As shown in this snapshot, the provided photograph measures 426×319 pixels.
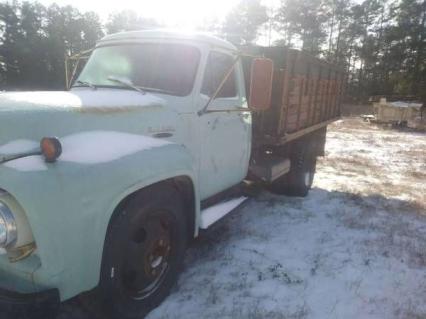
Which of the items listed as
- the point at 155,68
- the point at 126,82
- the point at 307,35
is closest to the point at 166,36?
the point at 155,68

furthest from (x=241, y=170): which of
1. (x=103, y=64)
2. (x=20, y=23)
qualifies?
(x=20, y=23)

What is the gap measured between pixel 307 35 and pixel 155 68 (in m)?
48.9

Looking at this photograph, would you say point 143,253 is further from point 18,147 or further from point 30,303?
point 18,147

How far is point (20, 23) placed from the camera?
47281 millimetres

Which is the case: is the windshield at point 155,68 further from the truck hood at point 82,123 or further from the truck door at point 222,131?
the truck hood at point 82,123

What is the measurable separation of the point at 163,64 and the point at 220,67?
67 cm

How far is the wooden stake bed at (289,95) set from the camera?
5035 millimetres

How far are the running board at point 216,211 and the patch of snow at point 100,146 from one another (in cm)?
100

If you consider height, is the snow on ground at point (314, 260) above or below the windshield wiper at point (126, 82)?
below

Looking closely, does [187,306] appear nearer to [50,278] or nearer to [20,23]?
[50,278]

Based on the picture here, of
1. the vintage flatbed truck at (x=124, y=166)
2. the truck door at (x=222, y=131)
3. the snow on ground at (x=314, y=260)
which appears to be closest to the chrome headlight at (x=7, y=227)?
the vintage flatbed truck at (x=124, y=166)

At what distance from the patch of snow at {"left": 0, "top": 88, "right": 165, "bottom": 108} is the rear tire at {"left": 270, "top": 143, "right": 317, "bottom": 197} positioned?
3651 millimetres

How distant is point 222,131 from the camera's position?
13.0ft

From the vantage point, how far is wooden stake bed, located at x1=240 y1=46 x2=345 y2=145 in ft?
16.5
